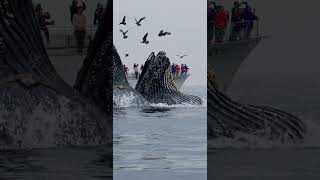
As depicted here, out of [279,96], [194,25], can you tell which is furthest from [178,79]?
[279,96]

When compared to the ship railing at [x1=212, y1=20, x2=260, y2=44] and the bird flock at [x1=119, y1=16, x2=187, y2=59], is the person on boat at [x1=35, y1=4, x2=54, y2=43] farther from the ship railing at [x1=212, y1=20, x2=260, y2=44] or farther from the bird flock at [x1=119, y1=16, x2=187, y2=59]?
the ship railing at [x1=212, y1=20, x2=260, y2=44]

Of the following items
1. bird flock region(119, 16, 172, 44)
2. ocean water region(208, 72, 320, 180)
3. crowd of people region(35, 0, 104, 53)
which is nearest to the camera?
ocean water region(208, 72, 320, 180)

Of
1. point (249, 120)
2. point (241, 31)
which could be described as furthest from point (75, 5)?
point (249, 120)

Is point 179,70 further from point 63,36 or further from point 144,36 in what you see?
point 63,36

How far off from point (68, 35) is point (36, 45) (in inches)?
17.3

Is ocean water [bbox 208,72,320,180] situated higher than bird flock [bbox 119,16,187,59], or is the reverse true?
bird flock [bbox 119,16,187,59]

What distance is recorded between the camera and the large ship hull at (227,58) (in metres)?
7.68

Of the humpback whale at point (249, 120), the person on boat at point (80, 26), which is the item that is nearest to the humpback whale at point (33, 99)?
the person on boat at point (80, 26)

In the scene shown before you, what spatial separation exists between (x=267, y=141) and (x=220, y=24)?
5.17ft

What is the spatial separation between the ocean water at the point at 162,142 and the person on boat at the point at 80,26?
3.23 ft

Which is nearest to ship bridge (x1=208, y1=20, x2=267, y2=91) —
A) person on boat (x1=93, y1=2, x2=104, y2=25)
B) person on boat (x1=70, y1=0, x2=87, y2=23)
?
person on boat (x1=93, y1=2, x2=104, y2=25)

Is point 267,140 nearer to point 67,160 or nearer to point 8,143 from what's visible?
point 67,160

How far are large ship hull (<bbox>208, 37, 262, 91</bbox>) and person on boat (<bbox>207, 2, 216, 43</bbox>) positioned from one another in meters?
0.14

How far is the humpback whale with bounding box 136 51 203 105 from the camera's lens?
25.4ft
